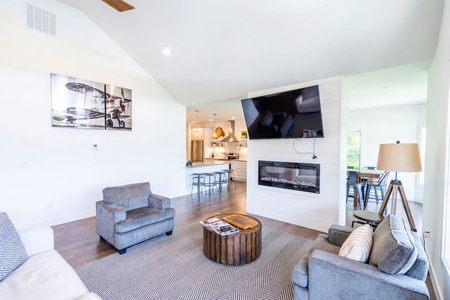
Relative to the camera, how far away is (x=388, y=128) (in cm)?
641

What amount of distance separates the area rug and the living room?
1574 mm

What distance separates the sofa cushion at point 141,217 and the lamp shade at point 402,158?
317 centimetres

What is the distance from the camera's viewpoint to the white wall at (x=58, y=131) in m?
3.48

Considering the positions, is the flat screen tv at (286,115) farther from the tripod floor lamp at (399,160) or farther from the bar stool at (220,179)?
the bar stool at (220,179)

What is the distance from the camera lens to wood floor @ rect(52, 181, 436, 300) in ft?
9.55

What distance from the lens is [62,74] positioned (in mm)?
3938

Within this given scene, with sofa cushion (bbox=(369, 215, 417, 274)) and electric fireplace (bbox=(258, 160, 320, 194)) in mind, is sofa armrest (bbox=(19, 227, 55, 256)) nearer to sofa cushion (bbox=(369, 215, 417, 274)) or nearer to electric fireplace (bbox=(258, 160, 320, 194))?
sofa cushion (bbox=(369, 215, 417, 274))

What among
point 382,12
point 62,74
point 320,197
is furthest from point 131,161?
point 382,12

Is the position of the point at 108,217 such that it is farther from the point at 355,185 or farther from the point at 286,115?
the point at 355,185

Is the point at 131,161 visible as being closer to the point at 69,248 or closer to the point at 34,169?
the point at 34,169

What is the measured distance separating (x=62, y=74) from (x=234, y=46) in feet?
10.5

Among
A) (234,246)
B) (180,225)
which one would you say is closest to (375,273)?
(234,246)

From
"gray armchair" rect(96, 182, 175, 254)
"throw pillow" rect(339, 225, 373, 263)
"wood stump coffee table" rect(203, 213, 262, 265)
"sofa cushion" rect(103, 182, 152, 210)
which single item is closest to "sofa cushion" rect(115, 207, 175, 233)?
"gray armchair" rect(96, 182, 175, 254)

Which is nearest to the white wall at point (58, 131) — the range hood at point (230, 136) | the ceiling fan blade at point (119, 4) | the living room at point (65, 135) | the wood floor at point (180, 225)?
the living room at point (65, 135)
